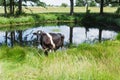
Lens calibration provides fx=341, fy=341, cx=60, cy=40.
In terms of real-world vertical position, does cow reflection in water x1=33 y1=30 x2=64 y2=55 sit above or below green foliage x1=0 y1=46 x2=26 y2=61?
above

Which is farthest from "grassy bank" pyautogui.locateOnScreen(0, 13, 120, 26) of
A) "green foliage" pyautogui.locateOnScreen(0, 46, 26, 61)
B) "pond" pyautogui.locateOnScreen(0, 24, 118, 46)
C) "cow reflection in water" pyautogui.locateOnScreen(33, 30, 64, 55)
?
"green foliage" pyautogui.locateOnScreen(0, 46, 26, 61)

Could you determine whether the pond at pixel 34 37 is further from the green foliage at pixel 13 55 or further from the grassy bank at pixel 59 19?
the green foliage at pixel 13 55

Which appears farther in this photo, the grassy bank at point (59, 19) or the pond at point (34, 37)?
the grassy bank at point (59, 19)

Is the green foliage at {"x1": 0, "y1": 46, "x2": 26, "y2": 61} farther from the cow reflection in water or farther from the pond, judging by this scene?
the pond

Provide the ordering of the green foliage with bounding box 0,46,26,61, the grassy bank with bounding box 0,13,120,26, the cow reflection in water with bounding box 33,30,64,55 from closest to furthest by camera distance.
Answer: the green foliage with bounding box 0,46,26,61 < the cow reflection in water with bounding box 33,30,64,55 < the grassy bank with bounding box 0,13,120,26

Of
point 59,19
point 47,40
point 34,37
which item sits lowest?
point 34,37

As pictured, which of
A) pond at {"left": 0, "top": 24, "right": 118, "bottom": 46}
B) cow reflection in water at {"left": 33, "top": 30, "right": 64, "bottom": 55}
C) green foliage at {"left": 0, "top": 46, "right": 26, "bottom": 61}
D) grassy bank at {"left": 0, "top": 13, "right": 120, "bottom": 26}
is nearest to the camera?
green foliage at {"left": 0, "top": 46, "right": 26, "bottom": 61}

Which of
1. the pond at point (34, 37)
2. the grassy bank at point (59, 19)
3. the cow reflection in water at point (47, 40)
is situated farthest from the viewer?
the grassy bank at point (59, 19)

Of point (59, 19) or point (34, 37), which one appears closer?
point (34, 37)

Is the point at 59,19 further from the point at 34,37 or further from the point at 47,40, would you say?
the point at 47,40

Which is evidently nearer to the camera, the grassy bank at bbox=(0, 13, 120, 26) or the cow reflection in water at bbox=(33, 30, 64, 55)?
the cow reflection in water at bbox=(33, 30, 64, 55)

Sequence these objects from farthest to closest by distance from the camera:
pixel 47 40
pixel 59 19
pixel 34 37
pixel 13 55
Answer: pixel 59 19 → pixel 34 37 → pixel 47 40 → pixel 13 55

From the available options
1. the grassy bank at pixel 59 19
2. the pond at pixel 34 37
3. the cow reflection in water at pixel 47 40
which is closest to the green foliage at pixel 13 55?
the cow reflection in water at pixel 47 40

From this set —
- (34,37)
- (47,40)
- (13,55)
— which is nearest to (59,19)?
(34,37)
